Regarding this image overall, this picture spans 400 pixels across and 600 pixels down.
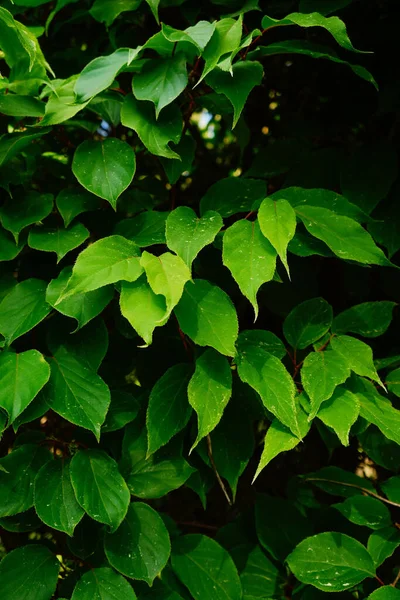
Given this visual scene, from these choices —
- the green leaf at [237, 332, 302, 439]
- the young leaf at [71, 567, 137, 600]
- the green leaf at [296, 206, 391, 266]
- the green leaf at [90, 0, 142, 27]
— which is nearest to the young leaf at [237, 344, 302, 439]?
the green leaf at [237, 332, 302, 439]

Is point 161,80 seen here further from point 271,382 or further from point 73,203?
point 271,382

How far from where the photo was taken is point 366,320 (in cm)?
116

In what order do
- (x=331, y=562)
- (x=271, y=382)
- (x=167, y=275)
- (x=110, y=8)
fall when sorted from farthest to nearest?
1. (x=110, y=8)
2. (x=331, y=562)
3. (x=271, y=382)
4. (x=167, y=275)

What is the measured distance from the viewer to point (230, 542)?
1.34m

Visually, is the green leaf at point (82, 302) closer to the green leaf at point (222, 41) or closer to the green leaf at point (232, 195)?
the green leaf at point (232, 195)

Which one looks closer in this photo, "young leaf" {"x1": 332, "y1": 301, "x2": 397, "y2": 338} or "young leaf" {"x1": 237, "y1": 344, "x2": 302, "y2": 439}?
"young leaf" {"x1": 237, "y1": 344, "x2": 302, "y2": 439}

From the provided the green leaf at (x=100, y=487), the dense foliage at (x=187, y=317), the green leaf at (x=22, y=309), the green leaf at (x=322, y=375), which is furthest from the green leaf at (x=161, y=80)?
the green leaf at (x=100, y=487)

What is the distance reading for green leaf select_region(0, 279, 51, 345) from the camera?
1.01 meters

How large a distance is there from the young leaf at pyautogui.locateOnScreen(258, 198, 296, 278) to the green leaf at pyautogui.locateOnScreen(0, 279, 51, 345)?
0.41m

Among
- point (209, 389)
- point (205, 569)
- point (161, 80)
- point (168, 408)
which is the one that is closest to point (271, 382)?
point (209, 389)

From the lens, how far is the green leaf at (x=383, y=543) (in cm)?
109

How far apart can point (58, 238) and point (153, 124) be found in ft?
0.89

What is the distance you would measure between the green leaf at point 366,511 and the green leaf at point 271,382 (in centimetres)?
30

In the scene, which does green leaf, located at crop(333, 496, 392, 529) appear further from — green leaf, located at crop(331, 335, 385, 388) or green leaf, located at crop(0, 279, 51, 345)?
green leaf, located at crop(0, 279, 51, 345)
